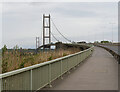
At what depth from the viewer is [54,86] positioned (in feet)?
31.1

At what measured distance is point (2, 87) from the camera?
561 centimetres

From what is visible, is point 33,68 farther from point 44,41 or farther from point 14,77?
point 44,41

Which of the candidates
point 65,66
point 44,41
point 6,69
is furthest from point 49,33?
point 6,69

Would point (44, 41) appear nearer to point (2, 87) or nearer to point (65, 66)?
point (65, 66)

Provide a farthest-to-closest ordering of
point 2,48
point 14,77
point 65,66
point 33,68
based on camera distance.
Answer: point 65,66 → point 2,48 → point 33,68 → point 14,77

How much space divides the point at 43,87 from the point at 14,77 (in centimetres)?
304

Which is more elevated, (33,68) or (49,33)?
(49,33)

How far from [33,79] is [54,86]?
2059 millimetres

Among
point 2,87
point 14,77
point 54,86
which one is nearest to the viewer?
point 2,87

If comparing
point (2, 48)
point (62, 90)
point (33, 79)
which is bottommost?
point (62, 90)

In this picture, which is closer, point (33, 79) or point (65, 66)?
point (33, 79)

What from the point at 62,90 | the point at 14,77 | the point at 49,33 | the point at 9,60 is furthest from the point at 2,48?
the point at 49,33

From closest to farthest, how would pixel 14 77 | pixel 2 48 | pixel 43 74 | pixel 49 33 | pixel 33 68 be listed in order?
pixel 14 77 → pixel 33 68 → pixel 43 74 → pixel 2 48 → pixel 49 33

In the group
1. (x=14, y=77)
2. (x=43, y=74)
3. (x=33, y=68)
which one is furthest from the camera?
(x=43, y=74)
